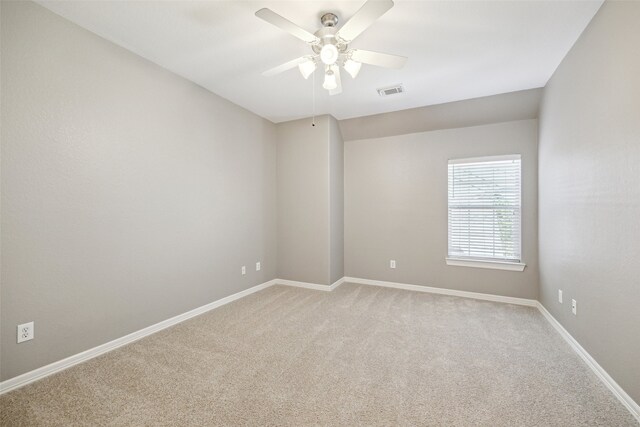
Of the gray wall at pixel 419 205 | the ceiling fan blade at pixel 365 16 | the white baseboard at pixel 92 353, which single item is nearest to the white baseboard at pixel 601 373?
the gray wall at pixel 419 205

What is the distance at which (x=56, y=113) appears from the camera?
2.12 metres

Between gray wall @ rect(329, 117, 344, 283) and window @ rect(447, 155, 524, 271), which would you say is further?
gray wall @ rect(329, 117, 344, 283)

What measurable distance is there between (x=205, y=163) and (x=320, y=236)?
196cm

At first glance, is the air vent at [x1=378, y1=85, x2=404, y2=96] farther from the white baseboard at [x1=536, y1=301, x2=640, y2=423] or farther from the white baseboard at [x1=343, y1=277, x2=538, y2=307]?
the white baseboard at [x1=536, y1=301, x2=640, y2=423]

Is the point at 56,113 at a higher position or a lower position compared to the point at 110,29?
lower

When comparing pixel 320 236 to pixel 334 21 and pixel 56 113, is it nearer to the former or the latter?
pixel 334 21

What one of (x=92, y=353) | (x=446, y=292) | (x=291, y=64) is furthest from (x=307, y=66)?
(x=446, y=292)

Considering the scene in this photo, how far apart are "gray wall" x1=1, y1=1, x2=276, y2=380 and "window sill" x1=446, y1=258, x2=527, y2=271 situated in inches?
128

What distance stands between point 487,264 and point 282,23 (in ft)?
12.5

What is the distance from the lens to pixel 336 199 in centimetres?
458

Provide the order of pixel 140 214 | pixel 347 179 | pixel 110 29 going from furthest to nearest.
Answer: pixel 347 179 → pixel 140 214 → pixel 110 29

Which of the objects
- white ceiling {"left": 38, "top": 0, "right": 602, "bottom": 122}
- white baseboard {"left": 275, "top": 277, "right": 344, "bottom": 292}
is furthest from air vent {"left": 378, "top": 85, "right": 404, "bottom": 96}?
white baseboard {"left": 275, "top": 277, "right": 344, "bottom": 292}

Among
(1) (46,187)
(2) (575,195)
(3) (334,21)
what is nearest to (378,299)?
(2) (575,195)

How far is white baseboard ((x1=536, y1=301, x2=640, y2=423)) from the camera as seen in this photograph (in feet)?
5.52
